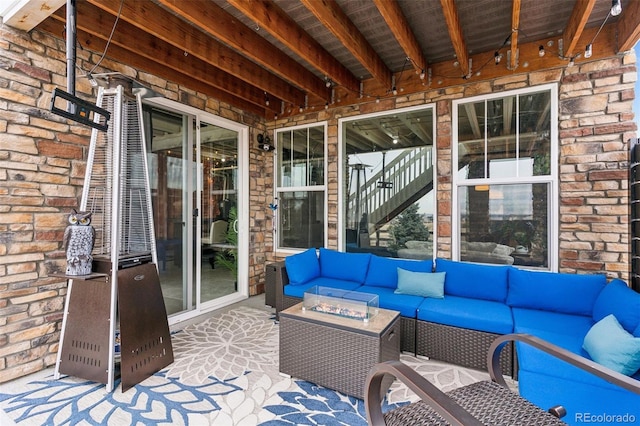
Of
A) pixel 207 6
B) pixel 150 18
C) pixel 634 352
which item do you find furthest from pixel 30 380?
pixel 634 352

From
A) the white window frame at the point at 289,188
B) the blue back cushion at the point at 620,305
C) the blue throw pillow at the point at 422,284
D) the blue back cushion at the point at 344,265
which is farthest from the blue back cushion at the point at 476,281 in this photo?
the white window frame at the point at 289,188

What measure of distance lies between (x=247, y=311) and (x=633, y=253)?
4.09 m

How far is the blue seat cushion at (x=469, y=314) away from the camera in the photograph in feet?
8.38

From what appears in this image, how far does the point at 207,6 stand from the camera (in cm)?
254

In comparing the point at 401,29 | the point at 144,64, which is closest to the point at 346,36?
the point at 401,29

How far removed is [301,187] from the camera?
4.82m

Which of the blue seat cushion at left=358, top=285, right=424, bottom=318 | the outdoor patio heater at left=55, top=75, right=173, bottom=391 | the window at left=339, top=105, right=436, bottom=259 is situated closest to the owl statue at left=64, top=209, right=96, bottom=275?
the outdoor patio heater at left=55, top=75, right=173, bottom=391

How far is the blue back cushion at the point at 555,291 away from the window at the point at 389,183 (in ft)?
3.43

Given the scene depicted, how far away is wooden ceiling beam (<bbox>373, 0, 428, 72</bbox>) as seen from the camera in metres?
2.36

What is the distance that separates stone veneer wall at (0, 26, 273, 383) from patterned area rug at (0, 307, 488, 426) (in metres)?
0.35

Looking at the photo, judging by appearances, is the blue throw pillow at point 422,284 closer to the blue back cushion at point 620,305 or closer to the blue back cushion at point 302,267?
the blue back cushion at point 302,267

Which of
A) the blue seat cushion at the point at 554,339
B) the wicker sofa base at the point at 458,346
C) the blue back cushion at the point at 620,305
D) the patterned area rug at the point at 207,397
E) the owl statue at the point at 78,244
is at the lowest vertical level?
the patterned area rug at the point at 207,397

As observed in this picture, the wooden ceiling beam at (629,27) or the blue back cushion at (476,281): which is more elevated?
the wooden ceiling beam at (629,27)

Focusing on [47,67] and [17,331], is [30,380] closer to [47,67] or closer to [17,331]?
[17,331]
